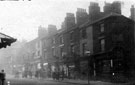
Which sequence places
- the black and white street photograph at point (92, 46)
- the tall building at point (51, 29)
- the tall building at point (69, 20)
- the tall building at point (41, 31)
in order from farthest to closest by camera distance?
1. the tall building at point (41, 31)
2. the tall building at point (51, 29)
3. the tall building at point (69, 20)
4. the black and white street photograph at point (92, 46)

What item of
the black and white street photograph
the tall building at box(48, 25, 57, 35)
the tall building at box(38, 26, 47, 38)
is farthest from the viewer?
the tall building at box(38, 26, 47, 38)

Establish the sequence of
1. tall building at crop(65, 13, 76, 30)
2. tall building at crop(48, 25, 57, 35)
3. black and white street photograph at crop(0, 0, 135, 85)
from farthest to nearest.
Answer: tall building at crop(48, 25, 57, 35) < tall building at crop(65, 13, 76, 30) < black and white street photograph at crop(0, 0, 135, 85)

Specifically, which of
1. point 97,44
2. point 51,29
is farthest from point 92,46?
point 51,29

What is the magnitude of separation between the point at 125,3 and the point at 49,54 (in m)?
18.2

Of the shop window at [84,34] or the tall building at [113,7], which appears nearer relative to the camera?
the tall building at [113,7]

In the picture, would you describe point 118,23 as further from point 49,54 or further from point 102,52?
point 49,54

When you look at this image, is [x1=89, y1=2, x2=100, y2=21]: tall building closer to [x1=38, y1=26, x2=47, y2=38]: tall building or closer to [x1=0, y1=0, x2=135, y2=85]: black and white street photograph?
[x1=0, y1=0, x2=135, y2=85]: black and white street photograph

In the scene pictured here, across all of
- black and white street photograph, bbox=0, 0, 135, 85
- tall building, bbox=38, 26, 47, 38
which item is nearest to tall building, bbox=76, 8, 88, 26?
black and white street photograph, bbox=0, 0, 135, 85

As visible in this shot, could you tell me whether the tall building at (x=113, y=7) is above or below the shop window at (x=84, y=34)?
above

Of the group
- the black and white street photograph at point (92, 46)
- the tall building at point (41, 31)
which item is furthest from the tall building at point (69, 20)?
the tall building at point (41, 31)

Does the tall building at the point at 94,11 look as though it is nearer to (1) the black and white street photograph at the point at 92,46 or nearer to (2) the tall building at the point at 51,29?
(1) the black and white street photograph at the point at 92,46

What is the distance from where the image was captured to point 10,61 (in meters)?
64.9

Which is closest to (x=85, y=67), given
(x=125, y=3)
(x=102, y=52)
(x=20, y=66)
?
(x=102, y=52)

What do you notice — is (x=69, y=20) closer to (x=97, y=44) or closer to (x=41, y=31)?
(x=97, y=44)
